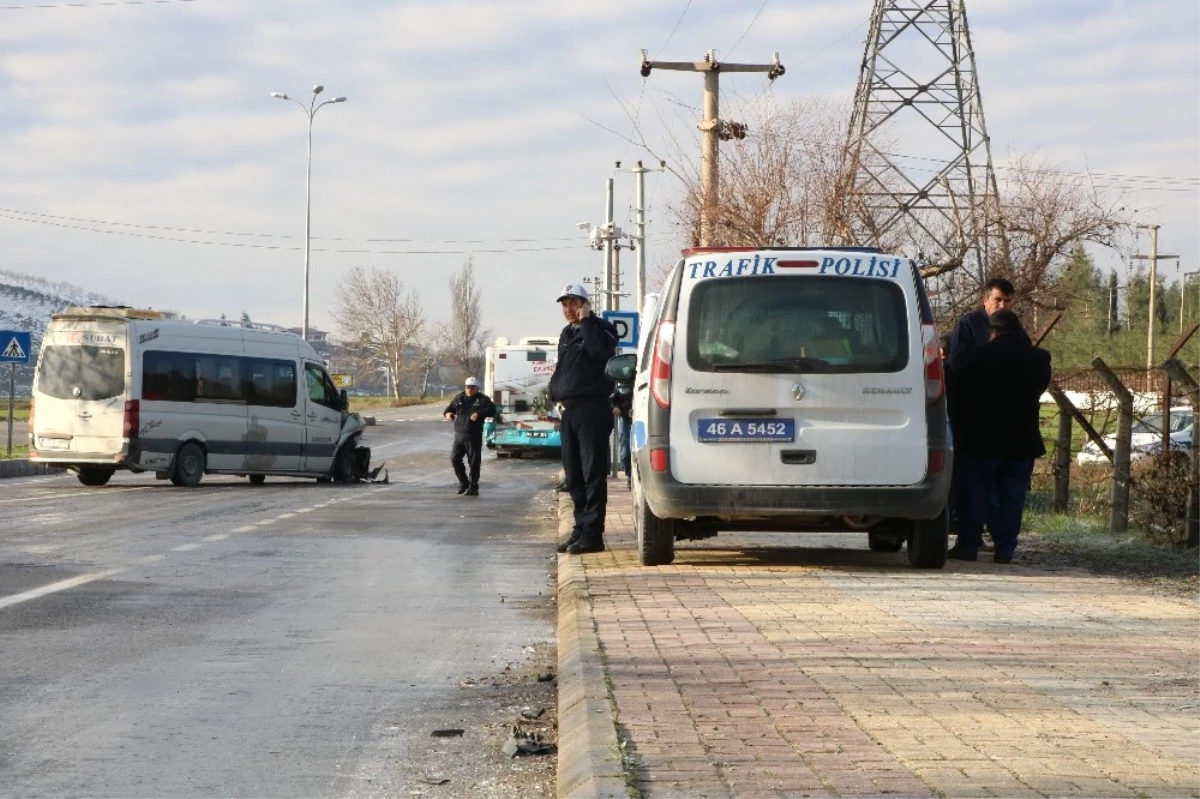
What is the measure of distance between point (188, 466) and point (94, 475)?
1.63 metres

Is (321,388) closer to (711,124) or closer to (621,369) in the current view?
(711,124)

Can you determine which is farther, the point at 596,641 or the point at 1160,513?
the point at 1160,513

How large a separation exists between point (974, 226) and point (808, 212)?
294 centimetres

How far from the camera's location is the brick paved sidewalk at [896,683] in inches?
198

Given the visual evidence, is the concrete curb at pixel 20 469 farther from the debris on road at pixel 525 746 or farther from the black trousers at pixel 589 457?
the debris on road at pixel 525 746

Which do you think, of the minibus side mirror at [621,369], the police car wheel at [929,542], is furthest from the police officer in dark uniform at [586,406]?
the police car wheel at [929,542]

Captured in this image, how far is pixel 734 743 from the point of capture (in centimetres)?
549

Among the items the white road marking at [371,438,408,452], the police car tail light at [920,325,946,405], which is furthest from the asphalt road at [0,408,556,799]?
the white road marking at [371,438,408,452]

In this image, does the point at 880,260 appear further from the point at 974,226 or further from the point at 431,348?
the point at 431,348

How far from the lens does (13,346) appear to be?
35.5 meters

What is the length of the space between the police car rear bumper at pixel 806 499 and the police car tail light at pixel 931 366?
437 millimetres

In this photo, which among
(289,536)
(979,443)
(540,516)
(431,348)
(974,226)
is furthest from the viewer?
(431,348)

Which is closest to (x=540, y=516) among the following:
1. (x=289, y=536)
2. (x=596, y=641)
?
(x=289, y=536)

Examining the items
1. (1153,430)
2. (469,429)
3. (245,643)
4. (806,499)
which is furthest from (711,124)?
(245,643)
